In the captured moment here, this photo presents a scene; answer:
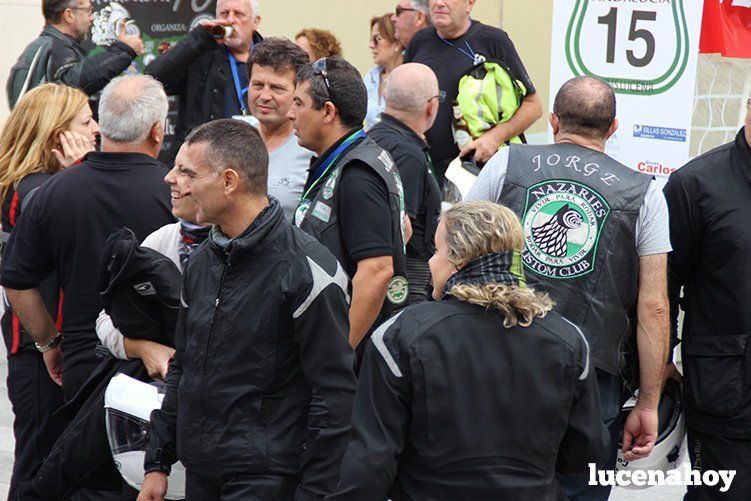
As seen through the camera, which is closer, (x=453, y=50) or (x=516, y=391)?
(x=516, y=391)

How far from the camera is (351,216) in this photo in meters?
4.26

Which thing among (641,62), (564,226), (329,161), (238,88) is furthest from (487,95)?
(564,226)

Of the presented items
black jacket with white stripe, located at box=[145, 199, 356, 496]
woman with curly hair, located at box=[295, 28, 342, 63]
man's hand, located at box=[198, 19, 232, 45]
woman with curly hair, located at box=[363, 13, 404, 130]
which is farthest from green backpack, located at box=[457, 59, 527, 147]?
black jacket with white stripe, located at box=[145, 199, 356, 496]

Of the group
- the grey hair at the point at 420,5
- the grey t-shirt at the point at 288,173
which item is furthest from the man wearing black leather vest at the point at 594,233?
the grey hair at the point at 420,5

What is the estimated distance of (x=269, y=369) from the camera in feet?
10.9

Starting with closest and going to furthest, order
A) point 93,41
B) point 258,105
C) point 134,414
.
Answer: point 134,414
point 258,105
point 93,41

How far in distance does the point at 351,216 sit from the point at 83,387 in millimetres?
1213

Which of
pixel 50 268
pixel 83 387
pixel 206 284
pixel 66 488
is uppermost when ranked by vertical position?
pixel 206 284

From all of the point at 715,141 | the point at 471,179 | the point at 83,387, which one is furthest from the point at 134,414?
the point at 715,141

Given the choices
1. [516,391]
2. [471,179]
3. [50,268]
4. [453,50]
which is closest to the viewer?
[516,391]

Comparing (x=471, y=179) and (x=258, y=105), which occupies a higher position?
(x=258, y=105)

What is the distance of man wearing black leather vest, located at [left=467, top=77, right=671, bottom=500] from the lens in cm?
398

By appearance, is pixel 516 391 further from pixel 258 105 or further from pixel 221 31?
pixel 221 31

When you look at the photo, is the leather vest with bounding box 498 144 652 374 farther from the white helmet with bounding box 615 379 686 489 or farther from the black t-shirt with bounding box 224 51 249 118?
the black t-shirt with bounding box 224 51 249 118
